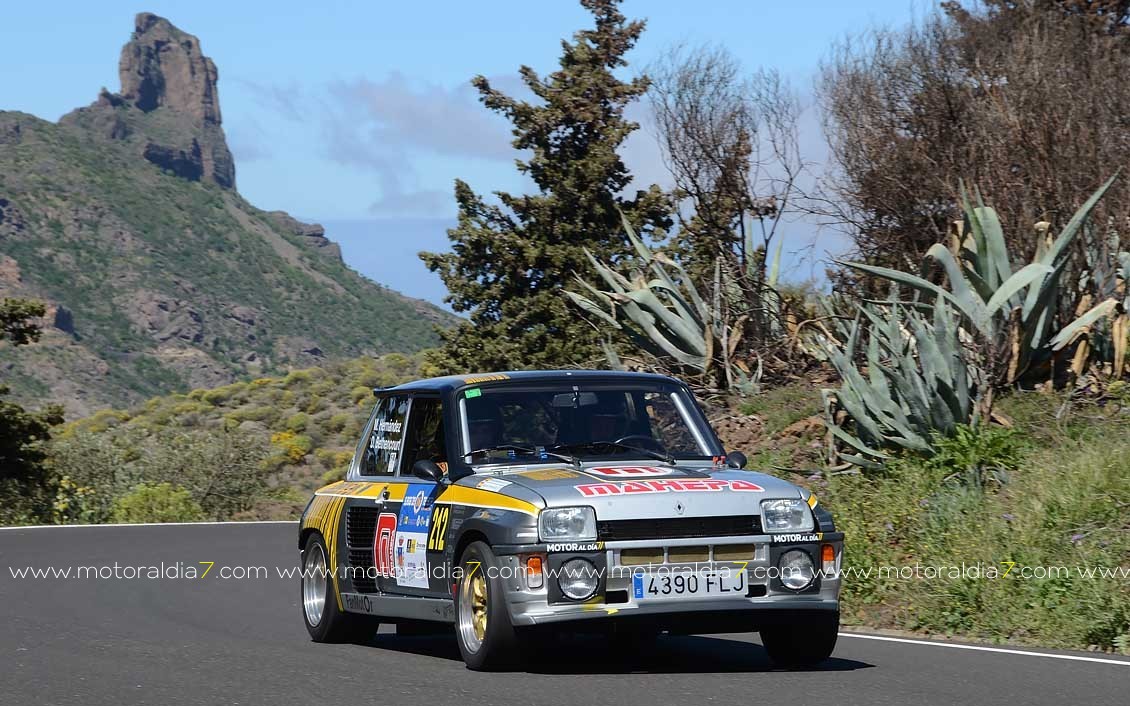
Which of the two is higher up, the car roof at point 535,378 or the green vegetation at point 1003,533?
the car roof at point 535,378

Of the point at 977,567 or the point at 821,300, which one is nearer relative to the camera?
the point at 977,567

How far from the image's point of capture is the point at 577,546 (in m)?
8.45

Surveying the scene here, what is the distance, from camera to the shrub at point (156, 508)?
33406mm

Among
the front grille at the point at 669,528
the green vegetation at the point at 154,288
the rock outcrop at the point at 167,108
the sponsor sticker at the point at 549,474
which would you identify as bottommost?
the front grille at the point at 669,528

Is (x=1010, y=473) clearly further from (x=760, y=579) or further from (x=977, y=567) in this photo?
(x=760, y=579)

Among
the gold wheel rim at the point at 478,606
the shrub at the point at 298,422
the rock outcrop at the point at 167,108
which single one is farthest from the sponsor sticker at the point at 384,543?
the rock outcrop at the point at 167,108

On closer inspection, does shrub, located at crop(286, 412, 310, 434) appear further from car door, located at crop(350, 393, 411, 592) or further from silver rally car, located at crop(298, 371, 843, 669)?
silver rally car, located at crop(298, 371, 843, 669)

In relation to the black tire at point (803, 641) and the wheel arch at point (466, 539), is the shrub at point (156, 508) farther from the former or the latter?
the black tire at point (803, 641)

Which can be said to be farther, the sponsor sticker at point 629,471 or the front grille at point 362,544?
the front grille at point 362,544

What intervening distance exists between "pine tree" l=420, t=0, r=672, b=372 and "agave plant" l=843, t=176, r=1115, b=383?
43.0ft

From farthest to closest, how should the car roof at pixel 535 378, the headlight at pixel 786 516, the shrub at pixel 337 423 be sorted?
the shrub at pixel 337 423
the car roof at pixel 535 378
the headlight at pixel 786 516

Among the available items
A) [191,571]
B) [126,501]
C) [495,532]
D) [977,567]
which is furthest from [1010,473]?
[126,501]

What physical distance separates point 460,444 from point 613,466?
3.41 feet

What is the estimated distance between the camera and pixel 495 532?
28.5 ft
